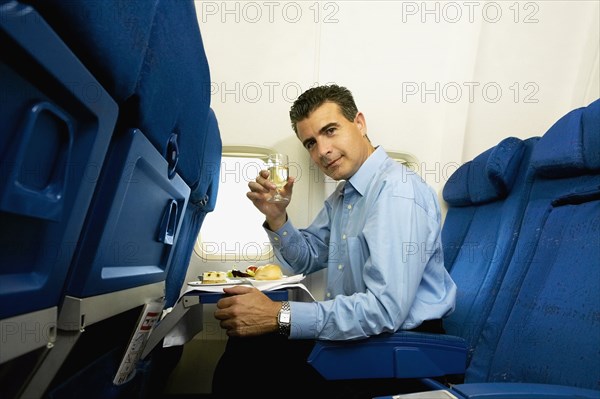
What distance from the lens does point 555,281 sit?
1189mm

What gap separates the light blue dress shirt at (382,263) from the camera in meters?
1.17

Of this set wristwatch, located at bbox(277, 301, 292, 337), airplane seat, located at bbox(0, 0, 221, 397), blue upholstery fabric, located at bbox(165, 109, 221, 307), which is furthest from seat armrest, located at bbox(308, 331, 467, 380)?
blue upholstery fabric, located at bbox(165, 109, 221, 307)

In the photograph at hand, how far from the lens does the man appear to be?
3.89 feet

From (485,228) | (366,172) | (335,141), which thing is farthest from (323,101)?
(485,228)

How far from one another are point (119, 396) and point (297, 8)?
6.55 ft

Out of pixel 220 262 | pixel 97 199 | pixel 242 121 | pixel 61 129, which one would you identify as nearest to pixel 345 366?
pixel 97 199

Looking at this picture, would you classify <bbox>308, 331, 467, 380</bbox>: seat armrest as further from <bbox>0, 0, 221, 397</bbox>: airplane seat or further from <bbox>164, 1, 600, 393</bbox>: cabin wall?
<bbox>164, 1, 600, 393</bbox>: cabin wall

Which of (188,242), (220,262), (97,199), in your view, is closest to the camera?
(97,199)

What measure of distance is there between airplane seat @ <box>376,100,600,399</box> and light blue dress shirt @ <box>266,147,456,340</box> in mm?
225

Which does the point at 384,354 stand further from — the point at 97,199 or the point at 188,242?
the point at 188,242

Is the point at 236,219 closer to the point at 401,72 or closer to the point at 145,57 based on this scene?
the point at 401,72

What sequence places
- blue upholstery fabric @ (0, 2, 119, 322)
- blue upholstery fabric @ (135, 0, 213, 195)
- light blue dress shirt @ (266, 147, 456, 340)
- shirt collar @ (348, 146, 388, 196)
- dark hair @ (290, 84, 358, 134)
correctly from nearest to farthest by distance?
blue upholstery fabric @ (0, 2, 119, 322), blue upholstery fabric @ (135, 0, 213, 195), light blue dress shirt @ (266, 147, 456, 340), shirt collar @ (348, 146, 388, 196), dark hair @ (290, 84, 358, 134)

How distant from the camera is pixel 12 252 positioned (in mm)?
493

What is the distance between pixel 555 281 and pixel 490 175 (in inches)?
21.8
